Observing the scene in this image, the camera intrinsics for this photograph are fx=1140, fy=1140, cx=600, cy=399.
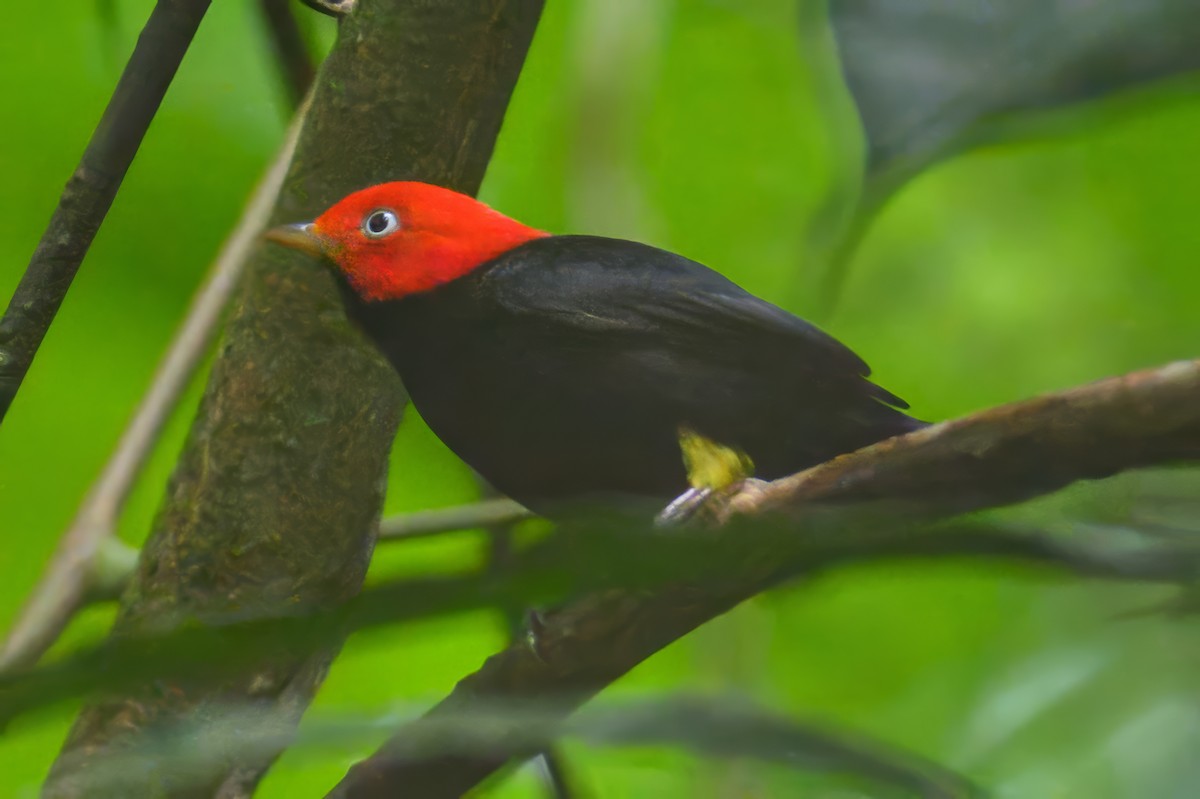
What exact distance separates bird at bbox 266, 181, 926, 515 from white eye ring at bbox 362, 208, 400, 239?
26 mm

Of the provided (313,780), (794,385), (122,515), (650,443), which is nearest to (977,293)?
(794,385)

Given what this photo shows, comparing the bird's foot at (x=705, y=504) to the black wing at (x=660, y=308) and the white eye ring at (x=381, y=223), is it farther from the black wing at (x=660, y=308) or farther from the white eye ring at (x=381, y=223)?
the white eye ring at (x=381, y=223)

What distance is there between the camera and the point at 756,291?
964 mm

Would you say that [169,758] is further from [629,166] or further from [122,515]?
[629,166]

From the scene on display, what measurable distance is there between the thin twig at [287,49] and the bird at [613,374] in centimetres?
22

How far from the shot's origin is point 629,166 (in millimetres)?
1023

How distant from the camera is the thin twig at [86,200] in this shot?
0.73 m

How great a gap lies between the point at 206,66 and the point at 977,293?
76 cm

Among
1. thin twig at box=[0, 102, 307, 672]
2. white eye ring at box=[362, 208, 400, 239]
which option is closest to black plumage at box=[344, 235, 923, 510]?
white eye ring at box=[362, 208, 400, 239]

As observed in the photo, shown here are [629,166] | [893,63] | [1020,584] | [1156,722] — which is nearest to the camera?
[893,63]

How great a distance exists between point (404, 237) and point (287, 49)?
0.28m

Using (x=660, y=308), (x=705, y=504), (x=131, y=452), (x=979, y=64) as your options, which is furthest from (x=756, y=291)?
(x=131, y=452)

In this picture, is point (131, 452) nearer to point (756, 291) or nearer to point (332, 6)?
point (332, 6)

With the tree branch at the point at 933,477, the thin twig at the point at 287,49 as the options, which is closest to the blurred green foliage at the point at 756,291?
the thin twig at the point at 287,49
